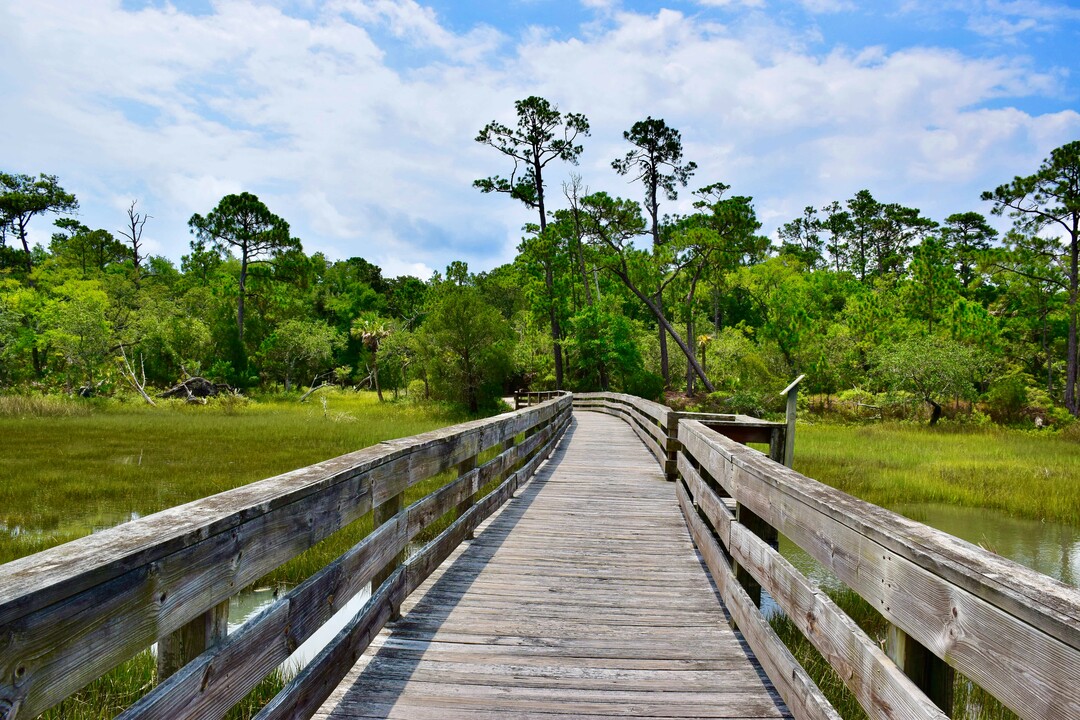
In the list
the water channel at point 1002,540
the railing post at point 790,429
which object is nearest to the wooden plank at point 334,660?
the railing post at point 790,429

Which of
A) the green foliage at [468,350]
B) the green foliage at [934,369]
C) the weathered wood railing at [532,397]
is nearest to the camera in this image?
the green foliage at [934,369]

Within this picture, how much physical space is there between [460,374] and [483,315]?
3.46m

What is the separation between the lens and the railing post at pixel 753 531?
342cm

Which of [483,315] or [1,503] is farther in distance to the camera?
[483,315]

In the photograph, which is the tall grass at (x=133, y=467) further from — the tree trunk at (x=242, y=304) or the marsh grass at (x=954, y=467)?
the tree trunk at (x=242, y=304)

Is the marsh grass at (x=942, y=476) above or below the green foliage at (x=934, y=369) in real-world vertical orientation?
below

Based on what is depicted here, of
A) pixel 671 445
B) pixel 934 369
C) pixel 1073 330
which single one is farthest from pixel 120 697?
pixel 1073 330

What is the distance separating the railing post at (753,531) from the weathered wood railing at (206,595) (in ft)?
6.40

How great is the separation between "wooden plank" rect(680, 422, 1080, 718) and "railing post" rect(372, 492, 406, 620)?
2.07 m

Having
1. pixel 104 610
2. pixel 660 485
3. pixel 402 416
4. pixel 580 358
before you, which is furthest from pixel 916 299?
pixel 104 610

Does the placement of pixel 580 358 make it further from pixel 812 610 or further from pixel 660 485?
pixel 812 610

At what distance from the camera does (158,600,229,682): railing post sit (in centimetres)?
164

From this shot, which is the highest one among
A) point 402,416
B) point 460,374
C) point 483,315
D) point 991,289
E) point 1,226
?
point 1,226

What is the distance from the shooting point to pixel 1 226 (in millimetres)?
45281
